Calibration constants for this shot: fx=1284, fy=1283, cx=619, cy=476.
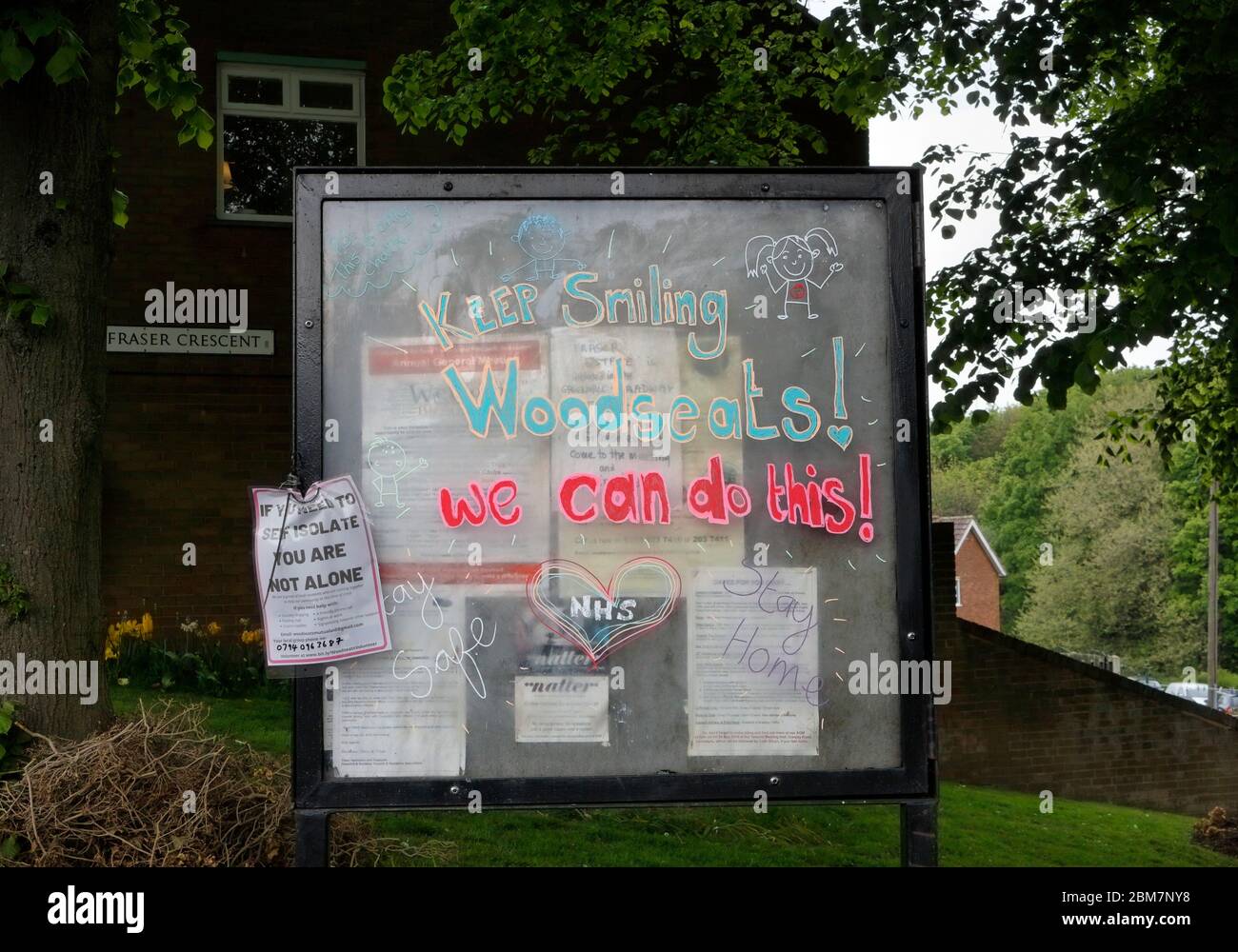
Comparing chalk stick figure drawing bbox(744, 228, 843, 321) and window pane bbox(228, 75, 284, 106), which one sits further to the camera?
window pane bbox(228, 75, 284, 106)

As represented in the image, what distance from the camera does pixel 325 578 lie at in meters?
4.04

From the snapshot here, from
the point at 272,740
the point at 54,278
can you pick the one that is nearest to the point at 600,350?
the point at 54,278

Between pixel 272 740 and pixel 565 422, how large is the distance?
14.6ft

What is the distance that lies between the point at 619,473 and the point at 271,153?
10190mm

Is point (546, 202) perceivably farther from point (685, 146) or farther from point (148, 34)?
point (685, 146)

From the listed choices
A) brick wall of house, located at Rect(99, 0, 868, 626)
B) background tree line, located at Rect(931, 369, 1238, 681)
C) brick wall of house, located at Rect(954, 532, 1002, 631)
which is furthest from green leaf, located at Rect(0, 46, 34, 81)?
brick wall of house, located at Rect(954, 532, 1002, 631)

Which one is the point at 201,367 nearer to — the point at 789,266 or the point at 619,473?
the point at 619,473

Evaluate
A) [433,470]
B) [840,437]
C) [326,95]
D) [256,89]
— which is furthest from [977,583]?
[433,470]

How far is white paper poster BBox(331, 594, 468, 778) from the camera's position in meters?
4.06

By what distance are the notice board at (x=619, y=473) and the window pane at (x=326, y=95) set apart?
9.72 m

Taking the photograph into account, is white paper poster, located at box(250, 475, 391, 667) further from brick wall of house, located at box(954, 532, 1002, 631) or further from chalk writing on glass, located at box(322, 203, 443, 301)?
brick wall of house, located at box(954, 532, 1002, 631)

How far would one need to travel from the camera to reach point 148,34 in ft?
19.6

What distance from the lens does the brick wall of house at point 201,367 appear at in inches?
479

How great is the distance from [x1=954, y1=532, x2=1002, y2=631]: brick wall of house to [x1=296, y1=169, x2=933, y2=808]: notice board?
186 feet
